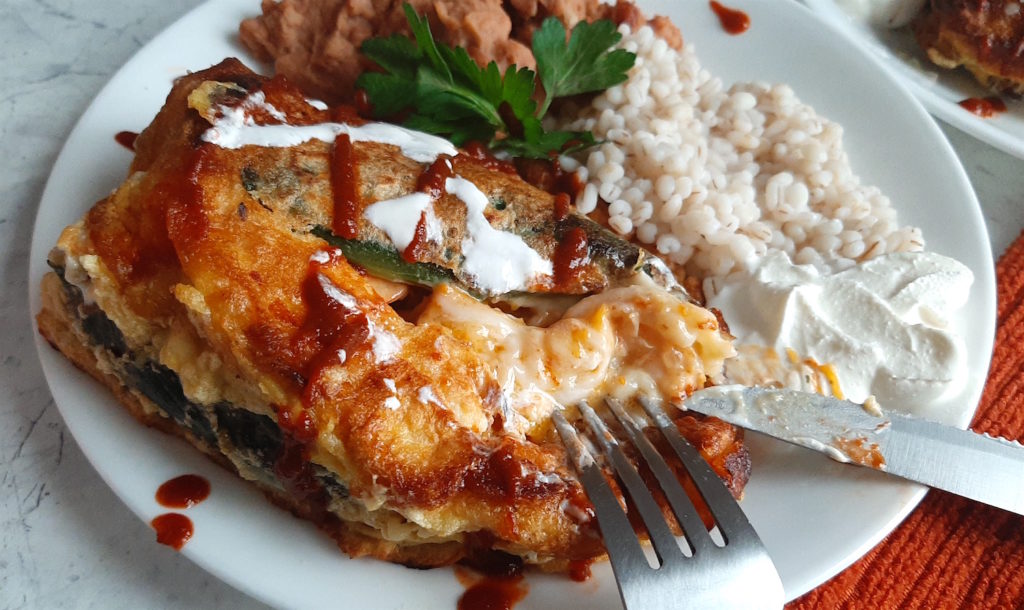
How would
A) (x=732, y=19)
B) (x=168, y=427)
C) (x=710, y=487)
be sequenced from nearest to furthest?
(x=710, y=487) → (x=168, y=427) → (x=732, y=19)

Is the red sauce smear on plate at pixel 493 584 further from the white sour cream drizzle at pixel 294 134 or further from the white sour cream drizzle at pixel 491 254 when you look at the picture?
the white sour cream drizzle at pixel 294 134

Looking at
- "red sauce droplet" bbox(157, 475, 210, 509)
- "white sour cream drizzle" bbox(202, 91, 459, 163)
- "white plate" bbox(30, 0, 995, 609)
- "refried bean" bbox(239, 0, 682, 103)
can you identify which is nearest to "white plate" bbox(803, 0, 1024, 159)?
"white plate" bbox(30, 0, 995, 609)

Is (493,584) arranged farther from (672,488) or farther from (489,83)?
(489,83)

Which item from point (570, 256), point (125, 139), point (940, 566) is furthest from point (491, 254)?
point (940, 566)

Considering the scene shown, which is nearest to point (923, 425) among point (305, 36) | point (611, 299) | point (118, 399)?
point (611, 299)

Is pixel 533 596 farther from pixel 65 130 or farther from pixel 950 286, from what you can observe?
pixel 65 130
